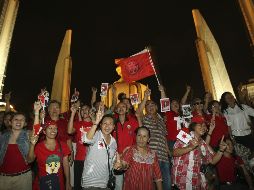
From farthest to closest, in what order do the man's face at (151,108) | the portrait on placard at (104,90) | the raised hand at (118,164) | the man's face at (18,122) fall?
the portrait on placard at (104,90) → the man's face at (151,108) → the man's face at (18,122) → the raised hand at (118,164)

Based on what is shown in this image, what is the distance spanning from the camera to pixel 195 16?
17188mm

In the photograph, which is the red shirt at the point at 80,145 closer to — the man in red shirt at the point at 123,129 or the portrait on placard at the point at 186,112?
the man in red shirt at the point at 123,129

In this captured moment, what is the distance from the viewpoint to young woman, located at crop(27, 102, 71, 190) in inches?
188

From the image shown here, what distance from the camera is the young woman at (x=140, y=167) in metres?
4.88

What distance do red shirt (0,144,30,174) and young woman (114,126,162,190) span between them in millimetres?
2056

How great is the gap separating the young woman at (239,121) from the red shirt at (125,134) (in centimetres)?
336

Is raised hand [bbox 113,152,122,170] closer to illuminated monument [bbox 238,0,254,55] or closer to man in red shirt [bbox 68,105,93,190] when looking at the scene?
man in red shirt [bbox 68,105,93,190]

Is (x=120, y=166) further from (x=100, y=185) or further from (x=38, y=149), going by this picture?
(x=38, y=149)

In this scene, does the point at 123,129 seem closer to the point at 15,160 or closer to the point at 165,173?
the point at 165,173

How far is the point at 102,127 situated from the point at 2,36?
13.1m

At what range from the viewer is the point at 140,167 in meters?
4.94

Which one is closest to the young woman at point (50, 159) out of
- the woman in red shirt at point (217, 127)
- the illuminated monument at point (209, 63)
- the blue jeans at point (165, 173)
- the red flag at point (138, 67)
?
the blue jeans at point (165, 173)

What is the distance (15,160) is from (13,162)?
0.17 feet

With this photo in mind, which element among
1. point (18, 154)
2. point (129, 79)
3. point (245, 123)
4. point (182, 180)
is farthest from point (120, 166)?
point (129, 79)
